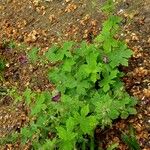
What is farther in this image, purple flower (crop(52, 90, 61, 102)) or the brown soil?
purple flower (crop(52, 90, 61, 102))

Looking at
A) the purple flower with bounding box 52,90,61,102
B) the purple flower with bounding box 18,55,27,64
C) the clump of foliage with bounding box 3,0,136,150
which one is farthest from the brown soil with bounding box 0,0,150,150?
the purple flower with bounding box 52,90,61,102

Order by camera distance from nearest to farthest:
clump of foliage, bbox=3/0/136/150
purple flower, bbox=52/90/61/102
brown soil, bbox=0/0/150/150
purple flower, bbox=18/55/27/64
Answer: clump of foliage, bbox=3/0/136/150 < brown soil, bbox=0/0/150/150 < purple flower, bbox=52/90/61/102 < purple flower, bbox=18/55/27/64

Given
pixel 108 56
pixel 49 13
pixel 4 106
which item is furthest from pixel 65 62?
pixel 49 13

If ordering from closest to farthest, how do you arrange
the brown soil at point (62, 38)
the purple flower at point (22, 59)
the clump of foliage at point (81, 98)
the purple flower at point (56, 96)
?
1. the clump of foliage at point (81, 98)
2. the brown soil at point (62, 38)
3. the purple flower at point (56, 96)
4. the purple flower at point (22, 59)

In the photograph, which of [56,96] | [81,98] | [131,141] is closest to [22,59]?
[56,96]

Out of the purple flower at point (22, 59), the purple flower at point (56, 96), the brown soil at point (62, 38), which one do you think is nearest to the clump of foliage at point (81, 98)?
the purple flower at point (56, 96)

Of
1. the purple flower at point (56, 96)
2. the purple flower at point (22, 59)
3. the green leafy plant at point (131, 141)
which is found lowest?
the green leafy plant at point (131, 141)

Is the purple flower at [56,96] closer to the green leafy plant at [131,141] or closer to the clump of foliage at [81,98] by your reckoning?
the clump of foliage at [81,98]

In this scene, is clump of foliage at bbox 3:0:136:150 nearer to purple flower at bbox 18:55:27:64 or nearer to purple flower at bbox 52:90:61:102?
purple flower at bbox 52:90:61:102
